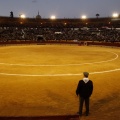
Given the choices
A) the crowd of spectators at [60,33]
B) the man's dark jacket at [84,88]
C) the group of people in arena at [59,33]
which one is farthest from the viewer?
the group of people in arena at [59,33]

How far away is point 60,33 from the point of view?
76375 millimetres

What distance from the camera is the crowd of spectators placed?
228 ft

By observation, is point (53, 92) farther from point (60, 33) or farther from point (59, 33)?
point (60, 33)

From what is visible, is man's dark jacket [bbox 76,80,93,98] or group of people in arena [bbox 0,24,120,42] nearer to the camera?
man's dark jacket [bbox 76,80,93,98]

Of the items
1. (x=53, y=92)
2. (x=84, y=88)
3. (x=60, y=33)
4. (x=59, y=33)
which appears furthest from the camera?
(x=60, y=33)

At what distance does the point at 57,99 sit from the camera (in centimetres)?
1198

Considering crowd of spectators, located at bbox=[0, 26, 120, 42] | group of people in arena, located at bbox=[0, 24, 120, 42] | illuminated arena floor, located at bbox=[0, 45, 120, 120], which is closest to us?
illuminated arena floor, located at bbox=[0, 45, 120, 120]

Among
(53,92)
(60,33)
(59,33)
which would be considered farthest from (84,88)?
(60,33)

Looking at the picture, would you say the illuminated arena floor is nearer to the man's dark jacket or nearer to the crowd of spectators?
the man's dark jacket

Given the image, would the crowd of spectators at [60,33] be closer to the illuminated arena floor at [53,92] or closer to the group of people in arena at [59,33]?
the group of people in arena at [59,33]

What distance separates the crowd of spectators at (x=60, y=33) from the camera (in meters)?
69.4

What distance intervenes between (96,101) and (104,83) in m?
4.08

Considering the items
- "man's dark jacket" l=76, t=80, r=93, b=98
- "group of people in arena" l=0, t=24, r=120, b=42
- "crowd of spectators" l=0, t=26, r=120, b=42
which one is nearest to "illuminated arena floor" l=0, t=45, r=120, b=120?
"man's dark jacket" l=76, t=80, r=93, b=98

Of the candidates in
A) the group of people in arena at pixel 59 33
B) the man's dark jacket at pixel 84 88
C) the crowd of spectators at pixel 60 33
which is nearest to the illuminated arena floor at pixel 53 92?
the man's dark jacket at pixel 84 88
